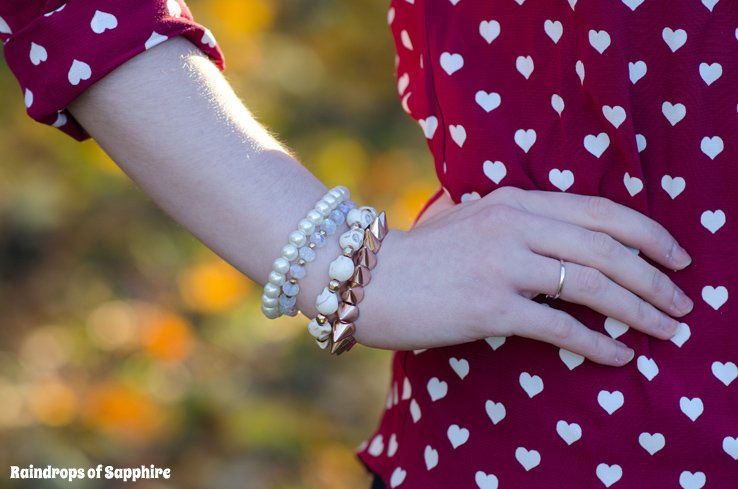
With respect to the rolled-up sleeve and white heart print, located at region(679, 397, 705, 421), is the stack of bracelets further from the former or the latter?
white heart print, located at region(679, 397, 705, 421)

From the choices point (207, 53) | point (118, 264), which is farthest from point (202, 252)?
point (207, 53)

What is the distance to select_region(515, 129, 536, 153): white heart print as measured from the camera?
0.65m

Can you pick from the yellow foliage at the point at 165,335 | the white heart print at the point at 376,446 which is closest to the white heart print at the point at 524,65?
the white heart print at the point at 376,446

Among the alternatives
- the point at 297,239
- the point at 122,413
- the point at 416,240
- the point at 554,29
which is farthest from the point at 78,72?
the point at 122,413

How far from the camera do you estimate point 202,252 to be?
2475 mm

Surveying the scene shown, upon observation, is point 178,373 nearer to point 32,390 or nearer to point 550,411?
point 32,390

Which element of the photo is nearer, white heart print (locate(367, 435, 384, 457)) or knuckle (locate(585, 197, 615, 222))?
knuckle (locate(585, 197, 615, 222))

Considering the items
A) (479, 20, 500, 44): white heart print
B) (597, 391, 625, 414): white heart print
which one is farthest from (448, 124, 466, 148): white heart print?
(597, 391, 625, 414): white heart print

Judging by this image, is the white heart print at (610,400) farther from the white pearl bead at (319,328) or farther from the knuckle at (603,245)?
the white pearl bead at (319,328)

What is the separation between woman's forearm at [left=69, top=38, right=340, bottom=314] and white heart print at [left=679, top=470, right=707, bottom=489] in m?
0.42

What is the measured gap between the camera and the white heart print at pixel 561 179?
0.64 meters

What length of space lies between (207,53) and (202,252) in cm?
190

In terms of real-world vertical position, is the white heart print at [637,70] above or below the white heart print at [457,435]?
above

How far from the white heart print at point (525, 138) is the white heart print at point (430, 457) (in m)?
0.37
